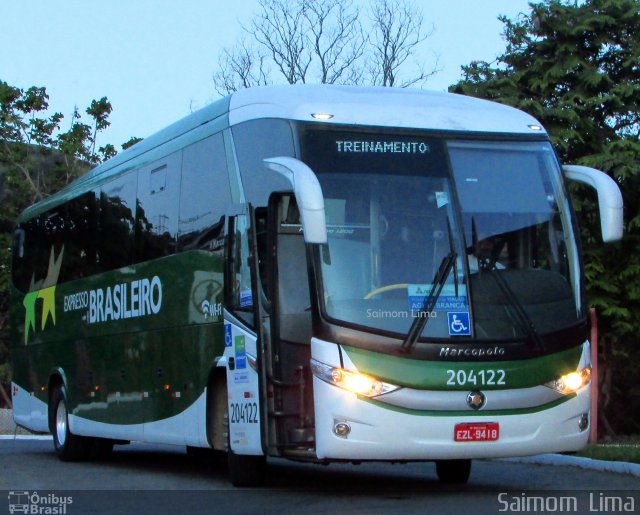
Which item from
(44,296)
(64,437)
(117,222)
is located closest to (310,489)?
(117,222)

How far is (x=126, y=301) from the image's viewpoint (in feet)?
50.1

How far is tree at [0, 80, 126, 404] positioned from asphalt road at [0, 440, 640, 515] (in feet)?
72.6

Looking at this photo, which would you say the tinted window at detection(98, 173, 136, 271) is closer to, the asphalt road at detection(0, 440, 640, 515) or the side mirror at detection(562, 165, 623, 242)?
the asphalt road at detection(0, 440, 640, 515)

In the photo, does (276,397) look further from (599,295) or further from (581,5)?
(581,5)

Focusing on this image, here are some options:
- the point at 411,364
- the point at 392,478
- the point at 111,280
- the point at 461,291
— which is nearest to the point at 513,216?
the point at 461,291

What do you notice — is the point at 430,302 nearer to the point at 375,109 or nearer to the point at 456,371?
the point at 456,371

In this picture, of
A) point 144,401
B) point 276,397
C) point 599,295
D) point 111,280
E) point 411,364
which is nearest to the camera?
point 411,364

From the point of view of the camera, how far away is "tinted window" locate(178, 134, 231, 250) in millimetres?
12422

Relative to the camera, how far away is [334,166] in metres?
10.9

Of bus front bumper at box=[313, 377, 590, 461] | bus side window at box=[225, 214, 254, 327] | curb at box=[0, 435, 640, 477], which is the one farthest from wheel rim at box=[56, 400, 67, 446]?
bus front bumper at box=[313, 377, 590, 461]

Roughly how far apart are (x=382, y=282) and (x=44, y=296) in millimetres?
9528

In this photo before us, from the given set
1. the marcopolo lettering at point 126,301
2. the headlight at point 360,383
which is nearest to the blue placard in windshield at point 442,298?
the headlight at point 360,383

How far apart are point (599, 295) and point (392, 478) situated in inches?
491

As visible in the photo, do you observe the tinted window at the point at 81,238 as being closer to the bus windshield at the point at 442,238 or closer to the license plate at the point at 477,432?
the bus windshield at the point at 442,238
